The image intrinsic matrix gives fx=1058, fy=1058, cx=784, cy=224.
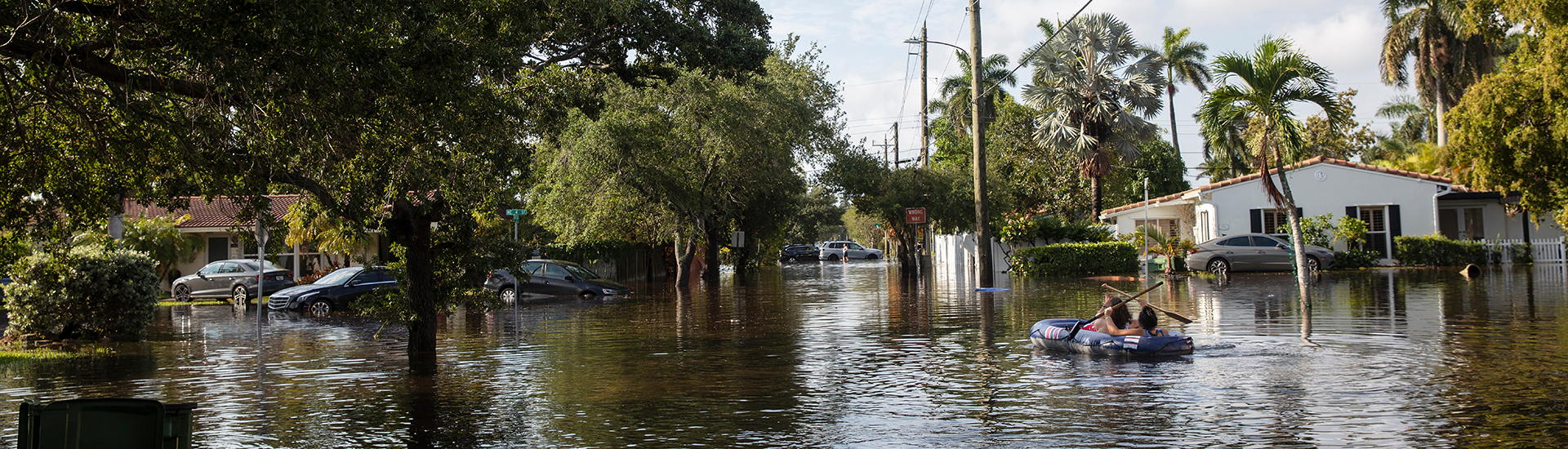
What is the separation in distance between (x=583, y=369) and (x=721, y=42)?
22.7 feet

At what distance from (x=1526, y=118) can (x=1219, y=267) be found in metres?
9.24

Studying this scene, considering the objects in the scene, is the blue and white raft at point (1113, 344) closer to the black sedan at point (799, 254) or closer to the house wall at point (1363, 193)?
the house wall at point (1363, 193)

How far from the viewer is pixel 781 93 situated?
30766mm

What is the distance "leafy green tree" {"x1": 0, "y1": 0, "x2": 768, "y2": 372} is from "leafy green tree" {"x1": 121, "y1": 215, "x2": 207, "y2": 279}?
791 inches

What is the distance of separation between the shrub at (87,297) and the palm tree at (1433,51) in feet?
134

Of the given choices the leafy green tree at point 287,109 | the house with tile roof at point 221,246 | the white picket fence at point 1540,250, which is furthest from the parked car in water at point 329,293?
the white picket fence at point 1540,250

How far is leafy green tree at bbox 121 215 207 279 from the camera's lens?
28.3 meters

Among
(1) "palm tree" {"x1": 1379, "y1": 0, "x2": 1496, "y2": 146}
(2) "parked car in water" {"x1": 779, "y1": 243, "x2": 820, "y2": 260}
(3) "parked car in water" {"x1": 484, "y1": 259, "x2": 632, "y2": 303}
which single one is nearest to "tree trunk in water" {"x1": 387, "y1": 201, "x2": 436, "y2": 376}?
(3) "parked car in water" {"x1": 484, "y1": 259, "x2": 632, "y2": 303}

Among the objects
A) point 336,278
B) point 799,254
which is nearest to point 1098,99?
point 336,278

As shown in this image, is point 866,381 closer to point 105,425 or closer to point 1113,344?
point 1113,344

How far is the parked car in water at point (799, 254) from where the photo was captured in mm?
71188

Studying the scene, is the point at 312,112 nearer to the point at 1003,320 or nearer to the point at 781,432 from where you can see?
the point at 781,432

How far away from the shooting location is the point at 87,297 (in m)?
16.2

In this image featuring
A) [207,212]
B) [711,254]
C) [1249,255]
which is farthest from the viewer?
[711,254]
